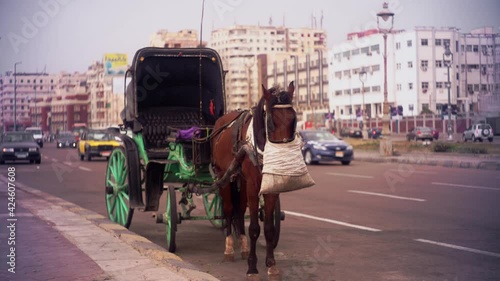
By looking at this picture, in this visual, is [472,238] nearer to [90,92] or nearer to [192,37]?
[192,37]

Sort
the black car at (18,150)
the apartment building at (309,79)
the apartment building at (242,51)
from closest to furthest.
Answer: the black car at (18,150) → the apartment building at (309,79) → the apartment building at (242,51)

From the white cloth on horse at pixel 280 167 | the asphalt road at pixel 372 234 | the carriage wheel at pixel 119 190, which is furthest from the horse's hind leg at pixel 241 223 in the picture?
the carriage wheel at pixel 119 190

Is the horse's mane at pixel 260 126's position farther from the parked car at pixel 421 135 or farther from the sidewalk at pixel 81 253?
the parked car at pixel 421 135

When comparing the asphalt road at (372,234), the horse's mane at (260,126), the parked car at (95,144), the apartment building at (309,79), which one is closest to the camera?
the horse's mane at (260,126)

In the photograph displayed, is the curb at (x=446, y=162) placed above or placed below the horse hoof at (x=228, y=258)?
below

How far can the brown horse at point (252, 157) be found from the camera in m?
6.87

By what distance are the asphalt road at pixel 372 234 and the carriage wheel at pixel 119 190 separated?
373 mm

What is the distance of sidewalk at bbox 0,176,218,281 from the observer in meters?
6.61

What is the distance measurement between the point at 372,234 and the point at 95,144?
30.6 metres

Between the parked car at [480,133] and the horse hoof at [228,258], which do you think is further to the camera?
the parked car at [480,133]

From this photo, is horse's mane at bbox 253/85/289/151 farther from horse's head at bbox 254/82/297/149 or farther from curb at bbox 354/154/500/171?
curb at bbox 354/154/500/171

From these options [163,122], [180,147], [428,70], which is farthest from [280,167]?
[428,70]

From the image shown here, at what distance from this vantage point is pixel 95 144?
38844mm

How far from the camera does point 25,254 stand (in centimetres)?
758
